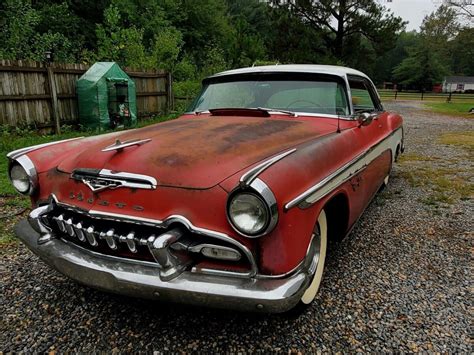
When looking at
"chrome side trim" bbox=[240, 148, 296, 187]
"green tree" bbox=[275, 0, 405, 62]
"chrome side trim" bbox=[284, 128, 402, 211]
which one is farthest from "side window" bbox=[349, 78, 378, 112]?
"green tree" bbox=[275, 0, 405, 62]

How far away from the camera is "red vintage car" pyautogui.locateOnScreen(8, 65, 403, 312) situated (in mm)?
1724

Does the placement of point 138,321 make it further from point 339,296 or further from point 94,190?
point 339,296

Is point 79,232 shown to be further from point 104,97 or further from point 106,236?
point 104,97

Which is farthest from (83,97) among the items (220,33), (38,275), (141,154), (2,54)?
(220,33)

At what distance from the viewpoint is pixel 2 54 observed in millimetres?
9508

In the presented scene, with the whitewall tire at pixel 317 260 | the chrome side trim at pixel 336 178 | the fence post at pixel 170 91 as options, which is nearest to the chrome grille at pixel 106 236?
the chrome side trim at pixel 336 178

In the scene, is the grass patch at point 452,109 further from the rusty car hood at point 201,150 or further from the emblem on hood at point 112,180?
the emblem on hood at point 112,180

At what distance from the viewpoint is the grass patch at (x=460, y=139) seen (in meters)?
8.66

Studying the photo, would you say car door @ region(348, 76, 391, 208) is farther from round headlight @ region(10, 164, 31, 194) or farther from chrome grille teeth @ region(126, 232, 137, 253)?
round headlight @ region(10, 164, 31, 194)

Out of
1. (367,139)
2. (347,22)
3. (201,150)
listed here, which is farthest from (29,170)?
(347,22)

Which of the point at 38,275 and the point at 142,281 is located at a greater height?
the point at 142,281

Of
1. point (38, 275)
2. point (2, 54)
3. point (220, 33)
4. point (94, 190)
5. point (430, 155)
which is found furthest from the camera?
point (220, 33)

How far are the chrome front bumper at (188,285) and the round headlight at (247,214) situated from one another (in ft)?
0.82

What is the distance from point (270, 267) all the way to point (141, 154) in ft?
3.28
